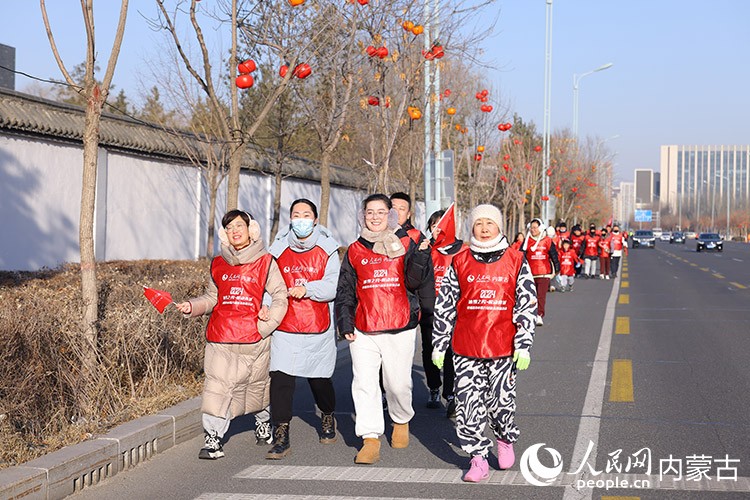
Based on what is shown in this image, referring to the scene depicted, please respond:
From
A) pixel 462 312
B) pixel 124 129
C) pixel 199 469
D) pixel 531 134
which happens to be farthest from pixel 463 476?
pixel 531 134

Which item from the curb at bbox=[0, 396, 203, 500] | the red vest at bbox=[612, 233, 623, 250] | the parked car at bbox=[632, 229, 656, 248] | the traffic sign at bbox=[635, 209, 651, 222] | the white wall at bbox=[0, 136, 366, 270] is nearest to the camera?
the curb at bbox=[0, 396, 203, 500]

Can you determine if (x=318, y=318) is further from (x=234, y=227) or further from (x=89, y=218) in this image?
(x=89, y=218)

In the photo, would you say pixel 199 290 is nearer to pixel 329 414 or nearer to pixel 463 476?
pixel 329 414

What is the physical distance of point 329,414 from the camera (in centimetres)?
733

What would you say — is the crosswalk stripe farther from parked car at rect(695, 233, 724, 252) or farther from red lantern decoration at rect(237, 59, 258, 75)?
parked car at rect(695, 233, 724, 252)

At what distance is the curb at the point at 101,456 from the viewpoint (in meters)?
5.48

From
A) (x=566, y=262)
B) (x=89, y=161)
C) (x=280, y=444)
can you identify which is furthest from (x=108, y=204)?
(x=280, y=444)

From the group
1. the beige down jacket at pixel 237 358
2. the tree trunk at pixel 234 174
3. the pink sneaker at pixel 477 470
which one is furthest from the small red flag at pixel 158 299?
the tree trunk at pixel 234 174

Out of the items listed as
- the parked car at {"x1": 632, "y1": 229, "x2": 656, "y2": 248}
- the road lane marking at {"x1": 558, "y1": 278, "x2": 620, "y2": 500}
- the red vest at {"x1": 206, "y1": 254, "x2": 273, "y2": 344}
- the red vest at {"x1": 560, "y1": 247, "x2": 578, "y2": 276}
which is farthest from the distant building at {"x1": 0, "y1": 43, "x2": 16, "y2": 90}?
the parked car at {"x1": 632, "y1": 229, "x2": 656, "y2": 248}

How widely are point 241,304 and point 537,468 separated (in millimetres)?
2251

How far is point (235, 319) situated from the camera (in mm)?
6723

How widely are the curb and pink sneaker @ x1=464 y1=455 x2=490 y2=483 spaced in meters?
2.22

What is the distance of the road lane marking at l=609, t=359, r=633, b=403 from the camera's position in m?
8.87

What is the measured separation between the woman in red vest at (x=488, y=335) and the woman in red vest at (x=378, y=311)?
0.63m
